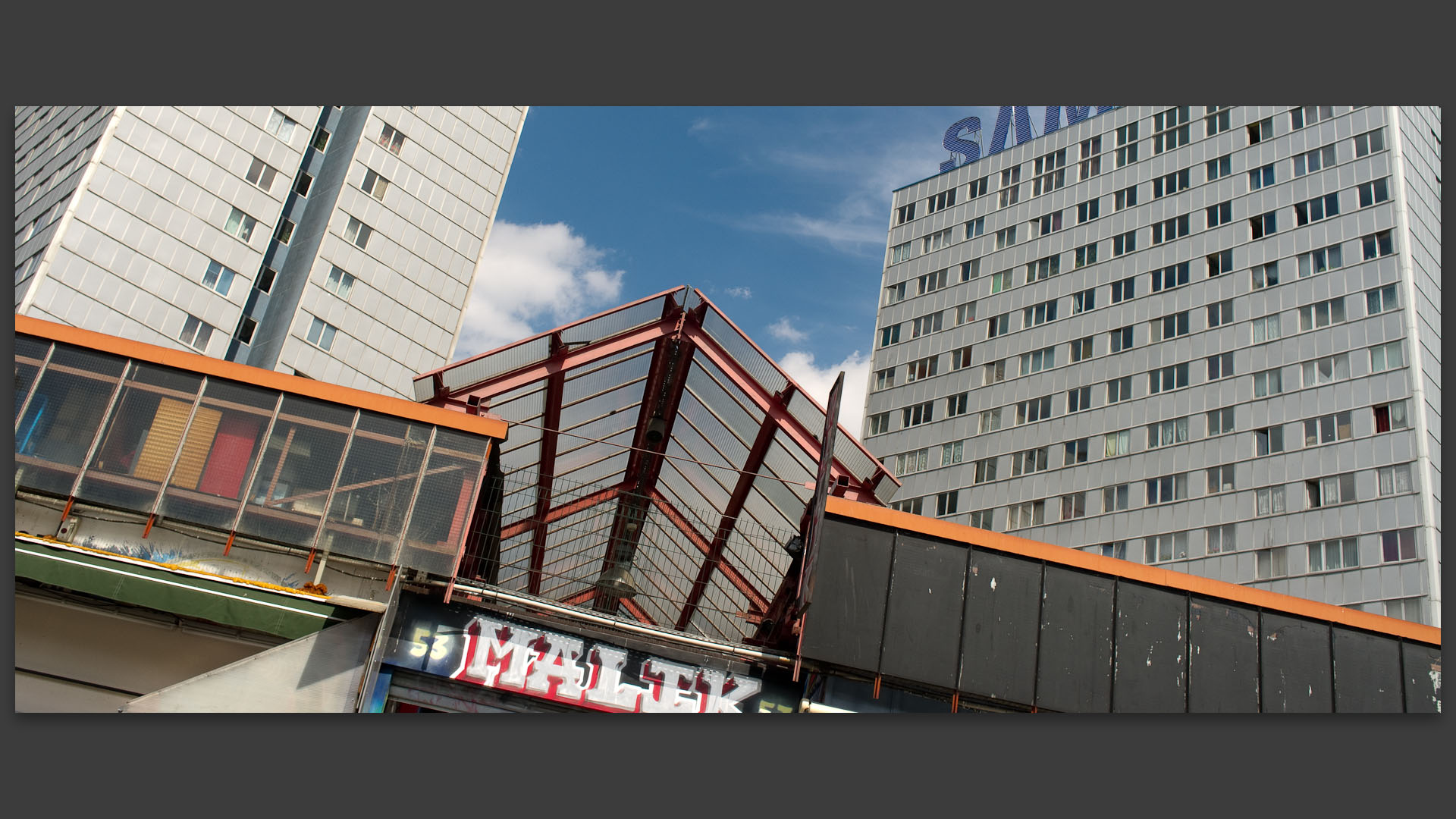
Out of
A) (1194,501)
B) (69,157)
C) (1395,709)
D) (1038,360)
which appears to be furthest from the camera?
(1038,360)

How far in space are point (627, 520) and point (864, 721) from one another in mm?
11276

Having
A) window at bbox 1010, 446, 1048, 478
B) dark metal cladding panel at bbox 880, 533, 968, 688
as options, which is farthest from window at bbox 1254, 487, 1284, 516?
dark metal cladding panel at bbox 880, 533, 968, 688

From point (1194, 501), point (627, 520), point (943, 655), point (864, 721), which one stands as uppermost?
point (1194, 501)

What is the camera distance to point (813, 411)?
22.0m

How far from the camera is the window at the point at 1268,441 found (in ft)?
173

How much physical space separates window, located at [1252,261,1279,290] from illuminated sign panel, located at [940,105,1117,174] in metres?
16.2

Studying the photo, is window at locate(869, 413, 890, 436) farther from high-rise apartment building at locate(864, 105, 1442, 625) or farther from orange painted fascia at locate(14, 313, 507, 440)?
orange painted fascia at locate(14, 313, 507, 440)

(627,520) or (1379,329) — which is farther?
(1379,329)

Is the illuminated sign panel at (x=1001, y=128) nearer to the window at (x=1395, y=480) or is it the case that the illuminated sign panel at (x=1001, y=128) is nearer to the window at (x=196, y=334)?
the window at (x=1395, y=480)

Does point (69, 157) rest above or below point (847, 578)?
above

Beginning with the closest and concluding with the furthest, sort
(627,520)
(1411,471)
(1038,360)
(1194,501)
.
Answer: (627,520), (1411,471), (1194,501), (1038,360)

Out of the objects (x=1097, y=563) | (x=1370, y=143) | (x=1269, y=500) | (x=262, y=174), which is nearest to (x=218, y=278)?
(x=262, y=174)

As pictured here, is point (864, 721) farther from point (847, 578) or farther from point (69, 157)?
point (69, 157)

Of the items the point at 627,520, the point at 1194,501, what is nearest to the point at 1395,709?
the point at 627,520
